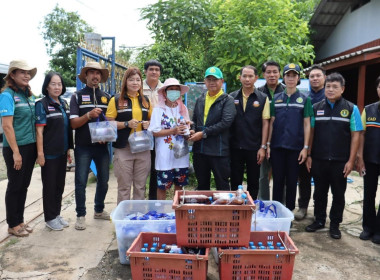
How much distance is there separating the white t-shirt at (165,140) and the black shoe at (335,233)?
75.3 inches

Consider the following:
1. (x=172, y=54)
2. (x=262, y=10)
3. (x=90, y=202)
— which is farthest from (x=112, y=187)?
(x=262, y=10)

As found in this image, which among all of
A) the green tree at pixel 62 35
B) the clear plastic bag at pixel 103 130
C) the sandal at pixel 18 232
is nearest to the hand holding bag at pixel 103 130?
the clear plastic bag at pixel 103 130

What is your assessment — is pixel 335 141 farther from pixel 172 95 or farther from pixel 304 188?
pixel 172 95

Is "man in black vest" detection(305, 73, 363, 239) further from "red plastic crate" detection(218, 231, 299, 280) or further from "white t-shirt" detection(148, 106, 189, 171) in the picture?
"white t-shirt" detection(148, 106, 189, 171)

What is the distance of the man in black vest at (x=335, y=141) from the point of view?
3.58m

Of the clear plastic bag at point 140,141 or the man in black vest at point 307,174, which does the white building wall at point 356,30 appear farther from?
the clear plastic bag at point 140,141

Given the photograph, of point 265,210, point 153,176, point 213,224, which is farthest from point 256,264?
point 153,176

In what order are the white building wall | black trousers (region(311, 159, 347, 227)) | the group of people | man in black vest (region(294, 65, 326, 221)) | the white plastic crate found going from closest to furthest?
the white plastic crate
the group of people
black trousers (region(311, 159, 347, 227))
man in black vest (region(294, 65, 326, 221))
the white building wall

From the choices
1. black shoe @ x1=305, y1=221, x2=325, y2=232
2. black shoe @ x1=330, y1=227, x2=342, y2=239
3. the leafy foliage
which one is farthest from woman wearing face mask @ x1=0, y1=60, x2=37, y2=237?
the leafy foliage

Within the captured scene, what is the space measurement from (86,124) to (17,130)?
2.32 feet

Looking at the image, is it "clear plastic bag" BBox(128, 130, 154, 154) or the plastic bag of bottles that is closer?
the plastic bag of bottles

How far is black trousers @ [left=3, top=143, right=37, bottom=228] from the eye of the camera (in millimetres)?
3455

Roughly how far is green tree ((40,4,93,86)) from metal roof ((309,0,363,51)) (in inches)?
780

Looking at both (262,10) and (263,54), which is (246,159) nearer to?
(263,54)
